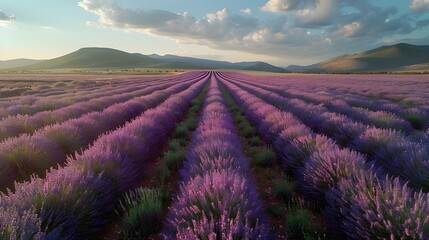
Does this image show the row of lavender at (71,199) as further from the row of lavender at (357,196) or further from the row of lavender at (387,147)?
the row of lavender at (387,147)

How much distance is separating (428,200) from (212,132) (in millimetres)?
3307

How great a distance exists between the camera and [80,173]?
8.77ft

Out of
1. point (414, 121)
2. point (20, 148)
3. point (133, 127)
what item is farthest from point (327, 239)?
point (414, 121)

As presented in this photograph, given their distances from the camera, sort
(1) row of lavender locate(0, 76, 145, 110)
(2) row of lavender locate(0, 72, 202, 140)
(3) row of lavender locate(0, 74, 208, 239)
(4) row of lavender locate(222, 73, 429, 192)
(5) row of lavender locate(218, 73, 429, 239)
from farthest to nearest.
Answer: (1) row of lavender locate(0, 76, 145, 110), (2) row of lavender locate(0, 72, 202, 140), (4) row of lavender locate(222, 73, 429, 192), (5) row of lavender locate(218, 73, 429, 239), (3) row of lavender locate(0, 74, 208, 239)

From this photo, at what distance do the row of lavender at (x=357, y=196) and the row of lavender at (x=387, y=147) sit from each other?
0.38 meters

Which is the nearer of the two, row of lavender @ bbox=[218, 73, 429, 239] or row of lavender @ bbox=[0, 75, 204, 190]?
row of lavender @ bbox=[218, 73, 429, 239]

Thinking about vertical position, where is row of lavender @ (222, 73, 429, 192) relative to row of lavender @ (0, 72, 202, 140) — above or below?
above

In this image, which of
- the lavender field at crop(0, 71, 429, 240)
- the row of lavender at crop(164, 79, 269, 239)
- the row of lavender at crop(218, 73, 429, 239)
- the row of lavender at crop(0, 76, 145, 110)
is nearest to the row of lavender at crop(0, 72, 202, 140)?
the lavender field at crop(0, 71, 429, 240)

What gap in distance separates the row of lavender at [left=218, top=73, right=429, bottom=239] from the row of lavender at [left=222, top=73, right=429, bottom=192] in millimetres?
375

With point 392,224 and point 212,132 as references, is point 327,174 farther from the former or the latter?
point 212,132

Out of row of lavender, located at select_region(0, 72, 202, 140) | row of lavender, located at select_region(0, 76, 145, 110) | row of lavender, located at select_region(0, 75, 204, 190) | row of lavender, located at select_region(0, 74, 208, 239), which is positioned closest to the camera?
row of lavender, located at select_region(0, 74, 208, 239)

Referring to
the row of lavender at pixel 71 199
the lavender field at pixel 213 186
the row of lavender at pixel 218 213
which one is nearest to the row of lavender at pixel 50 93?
the lavender field at pixel 213 186

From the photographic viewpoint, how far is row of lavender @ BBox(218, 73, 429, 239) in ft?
6.23

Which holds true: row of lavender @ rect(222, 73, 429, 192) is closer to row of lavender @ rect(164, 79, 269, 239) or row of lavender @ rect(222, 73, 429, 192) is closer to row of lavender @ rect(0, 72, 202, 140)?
row of lavender @ rect(164, 79, 269, 239)
